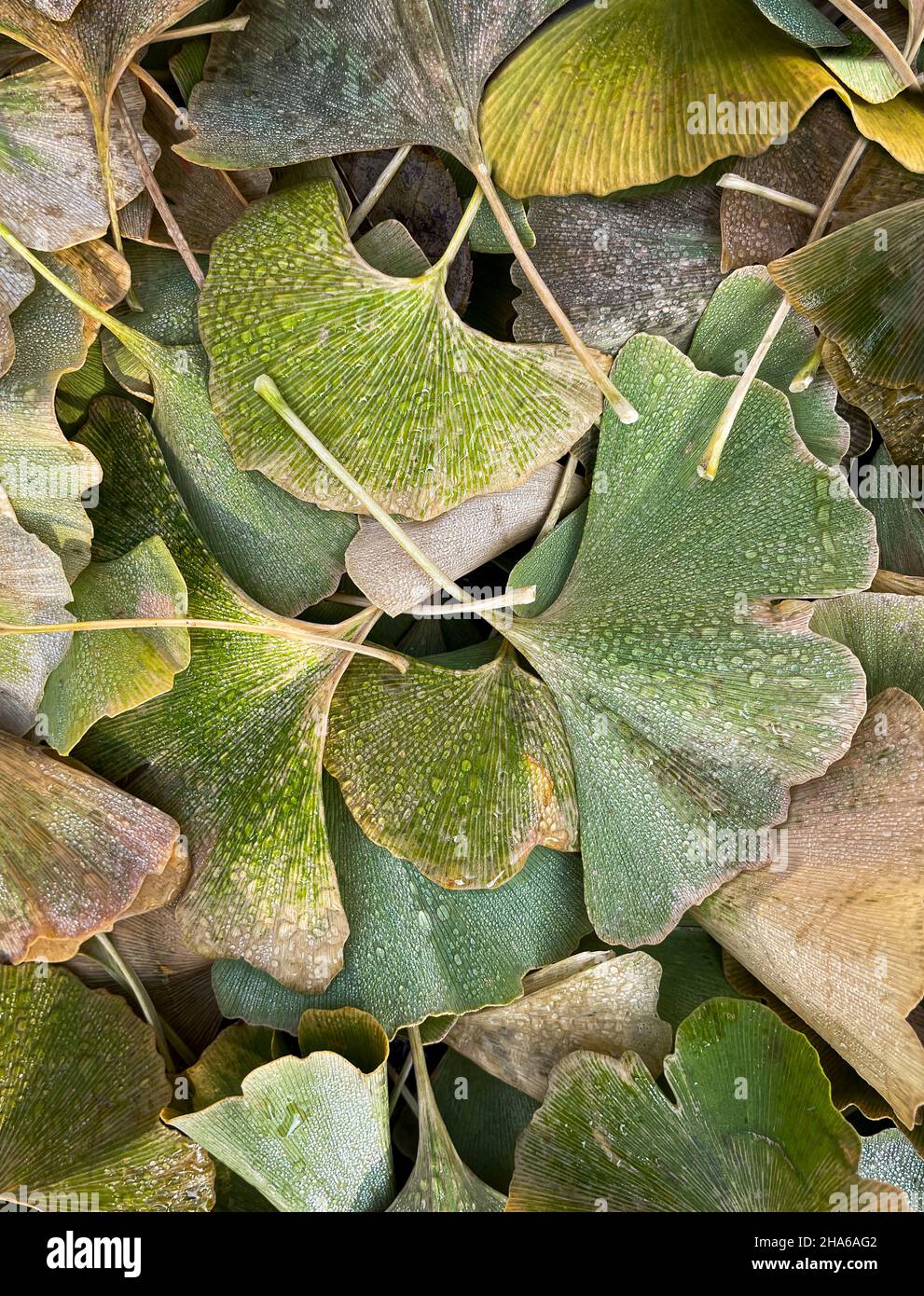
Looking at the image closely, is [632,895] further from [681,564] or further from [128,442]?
[128,442]

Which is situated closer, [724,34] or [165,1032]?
[724,34]

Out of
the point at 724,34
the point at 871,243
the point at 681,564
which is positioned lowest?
the point at 681,564

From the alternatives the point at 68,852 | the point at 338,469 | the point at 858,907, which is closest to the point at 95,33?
the point at 338,469

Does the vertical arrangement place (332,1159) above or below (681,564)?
below

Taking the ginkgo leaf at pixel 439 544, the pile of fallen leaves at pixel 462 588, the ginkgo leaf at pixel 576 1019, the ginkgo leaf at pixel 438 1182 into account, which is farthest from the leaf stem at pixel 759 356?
the ginkgo leaf at pixel 438 1182

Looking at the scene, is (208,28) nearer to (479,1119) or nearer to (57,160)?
(57,160)

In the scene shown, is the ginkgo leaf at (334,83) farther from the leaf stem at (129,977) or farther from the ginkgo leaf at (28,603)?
the leaf stem at (129,977)

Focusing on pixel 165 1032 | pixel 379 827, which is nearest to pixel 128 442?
pixel 379 827
